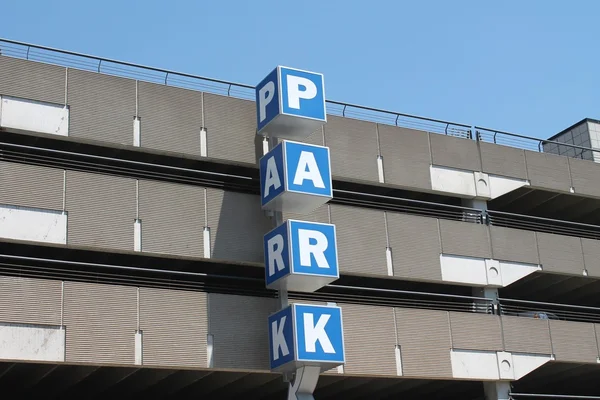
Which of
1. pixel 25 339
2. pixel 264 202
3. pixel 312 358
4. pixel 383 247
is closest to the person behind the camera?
pixel 25 339

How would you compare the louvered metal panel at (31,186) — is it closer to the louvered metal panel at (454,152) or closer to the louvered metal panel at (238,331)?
the louvered metal panel at (238,331)

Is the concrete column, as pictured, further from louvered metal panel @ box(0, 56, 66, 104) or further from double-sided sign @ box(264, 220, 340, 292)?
louvered metal panel @ box(0, 56, 66, 104)

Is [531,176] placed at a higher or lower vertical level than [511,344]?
higher

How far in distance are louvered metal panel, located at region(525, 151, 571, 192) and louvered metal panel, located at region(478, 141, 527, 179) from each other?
361 mm

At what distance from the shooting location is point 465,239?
34500mm

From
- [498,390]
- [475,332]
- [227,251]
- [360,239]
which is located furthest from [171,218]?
[498,390]

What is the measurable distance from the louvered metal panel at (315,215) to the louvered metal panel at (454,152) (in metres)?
5.37

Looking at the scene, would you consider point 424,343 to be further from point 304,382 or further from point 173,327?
point 173,327

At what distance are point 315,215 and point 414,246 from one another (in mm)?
3923

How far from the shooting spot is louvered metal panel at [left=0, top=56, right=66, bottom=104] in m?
28.3

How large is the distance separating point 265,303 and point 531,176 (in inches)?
506

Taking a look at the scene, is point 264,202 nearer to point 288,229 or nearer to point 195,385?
point 288,229

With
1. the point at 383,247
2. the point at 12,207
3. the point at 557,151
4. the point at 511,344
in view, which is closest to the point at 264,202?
the point at 383,247

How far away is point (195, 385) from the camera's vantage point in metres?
31.4
